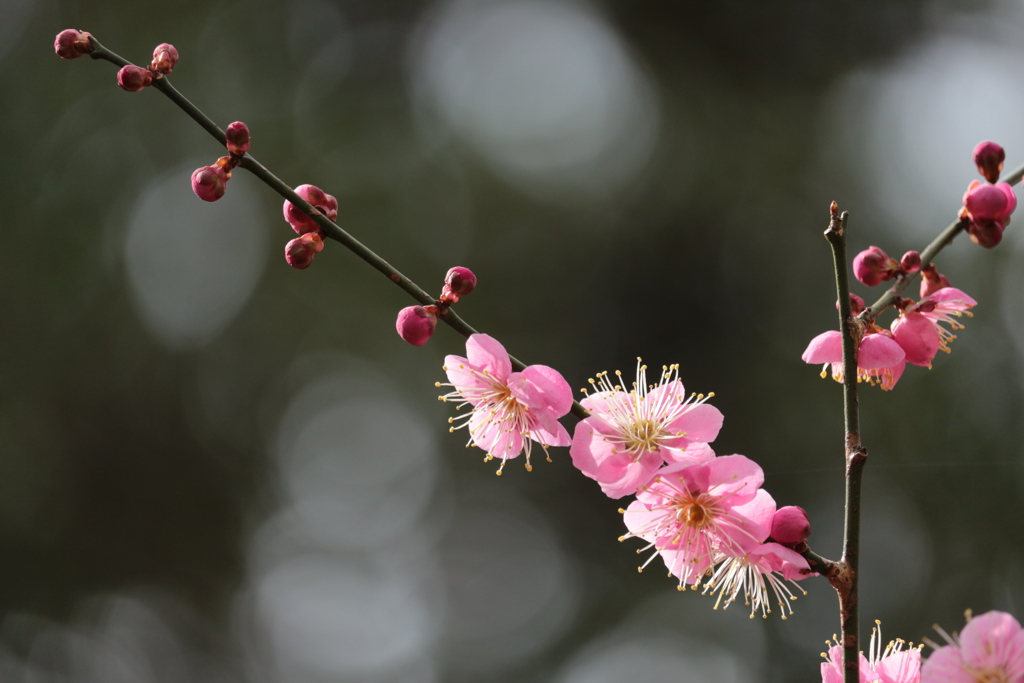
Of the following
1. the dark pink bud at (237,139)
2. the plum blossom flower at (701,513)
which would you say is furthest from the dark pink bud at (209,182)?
the plum blossom flower at (701,513)

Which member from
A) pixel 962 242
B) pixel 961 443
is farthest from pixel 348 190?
pixel 961 443

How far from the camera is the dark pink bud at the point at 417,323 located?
90 cm

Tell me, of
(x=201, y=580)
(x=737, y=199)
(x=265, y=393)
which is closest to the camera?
(x=201, y=580)

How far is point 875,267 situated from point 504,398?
49 cm

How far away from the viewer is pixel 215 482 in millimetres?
5746

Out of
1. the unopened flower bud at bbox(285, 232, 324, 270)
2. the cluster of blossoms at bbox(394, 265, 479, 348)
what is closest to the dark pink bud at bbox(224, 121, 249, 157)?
the unopened flower bud at bbox(285, 232, 324, 270)

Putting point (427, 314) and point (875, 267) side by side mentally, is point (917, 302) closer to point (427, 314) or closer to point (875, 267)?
point (875, 267)

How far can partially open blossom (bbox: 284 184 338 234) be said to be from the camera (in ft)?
3.10

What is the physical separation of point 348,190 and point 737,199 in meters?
3.14

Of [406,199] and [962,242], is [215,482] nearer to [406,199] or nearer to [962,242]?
[406,199]

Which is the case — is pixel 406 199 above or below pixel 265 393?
above

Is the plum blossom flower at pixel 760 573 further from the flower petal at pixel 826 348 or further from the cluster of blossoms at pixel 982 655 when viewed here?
the flower petal at pixel 826 348

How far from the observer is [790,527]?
0.81 m

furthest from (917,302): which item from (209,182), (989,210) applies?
(209,182)
